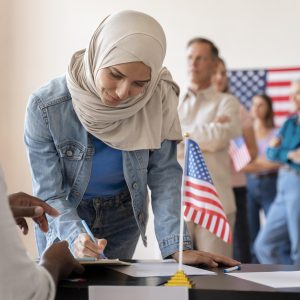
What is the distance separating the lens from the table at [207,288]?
156cm

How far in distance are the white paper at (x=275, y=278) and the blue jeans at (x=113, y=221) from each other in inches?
24.4

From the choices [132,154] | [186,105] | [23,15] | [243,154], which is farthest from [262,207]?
[132,154]

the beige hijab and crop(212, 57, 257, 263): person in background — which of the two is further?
crop(212, 57, 257, 263): person in background

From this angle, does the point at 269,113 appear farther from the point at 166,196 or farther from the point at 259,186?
the point at 166,196

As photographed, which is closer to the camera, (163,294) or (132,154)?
(163,294)

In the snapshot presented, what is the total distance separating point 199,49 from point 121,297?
9.45 feet

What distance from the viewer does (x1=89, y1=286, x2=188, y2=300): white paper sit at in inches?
61.7

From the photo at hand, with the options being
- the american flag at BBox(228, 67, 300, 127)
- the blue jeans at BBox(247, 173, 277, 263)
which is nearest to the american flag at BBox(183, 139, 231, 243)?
the blue jeans at BBox(247, 173, 277, 263)

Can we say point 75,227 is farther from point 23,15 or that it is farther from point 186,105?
point 23,15

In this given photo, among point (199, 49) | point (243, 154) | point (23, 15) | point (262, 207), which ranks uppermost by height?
point (23, 15)

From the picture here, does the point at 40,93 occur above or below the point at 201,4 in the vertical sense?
below

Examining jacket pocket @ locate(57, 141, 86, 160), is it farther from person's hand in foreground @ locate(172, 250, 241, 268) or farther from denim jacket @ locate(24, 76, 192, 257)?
person's hand in foreground @ locate(172, 250, 241, 268)

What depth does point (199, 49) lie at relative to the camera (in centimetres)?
432

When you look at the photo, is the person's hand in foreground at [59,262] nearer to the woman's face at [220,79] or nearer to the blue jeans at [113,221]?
the blue jeans at [113,221]
